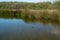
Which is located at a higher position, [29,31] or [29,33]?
[29,33]

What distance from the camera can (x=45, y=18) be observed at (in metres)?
23.7

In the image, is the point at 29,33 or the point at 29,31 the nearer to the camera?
the point at 29,33

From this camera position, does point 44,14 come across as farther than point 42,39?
Yes

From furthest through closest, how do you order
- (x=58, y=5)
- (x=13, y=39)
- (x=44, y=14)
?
(x=58, y=5) → (x=44, y=14) → (x=13, y=39)

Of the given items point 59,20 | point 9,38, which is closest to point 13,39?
point 9,38

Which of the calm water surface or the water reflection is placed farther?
the water reflection

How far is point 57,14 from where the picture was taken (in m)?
23.1

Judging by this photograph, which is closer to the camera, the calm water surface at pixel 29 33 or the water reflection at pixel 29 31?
the calm water surface at pixel 29 33

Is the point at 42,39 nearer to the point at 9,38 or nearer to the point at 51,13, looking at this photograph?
the point at 9,38

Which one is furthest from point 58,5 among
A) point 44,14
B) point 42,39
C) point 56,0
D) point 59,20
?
point 42,39

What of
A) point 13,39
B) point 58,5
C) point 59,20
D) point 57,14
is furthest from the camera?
point 58,5

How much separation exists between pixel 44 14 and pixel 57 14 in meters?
2.69

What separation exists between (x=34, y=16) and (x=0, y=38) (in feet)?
47.9

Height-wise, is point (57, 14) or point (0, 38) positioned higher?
point (0, 38)
